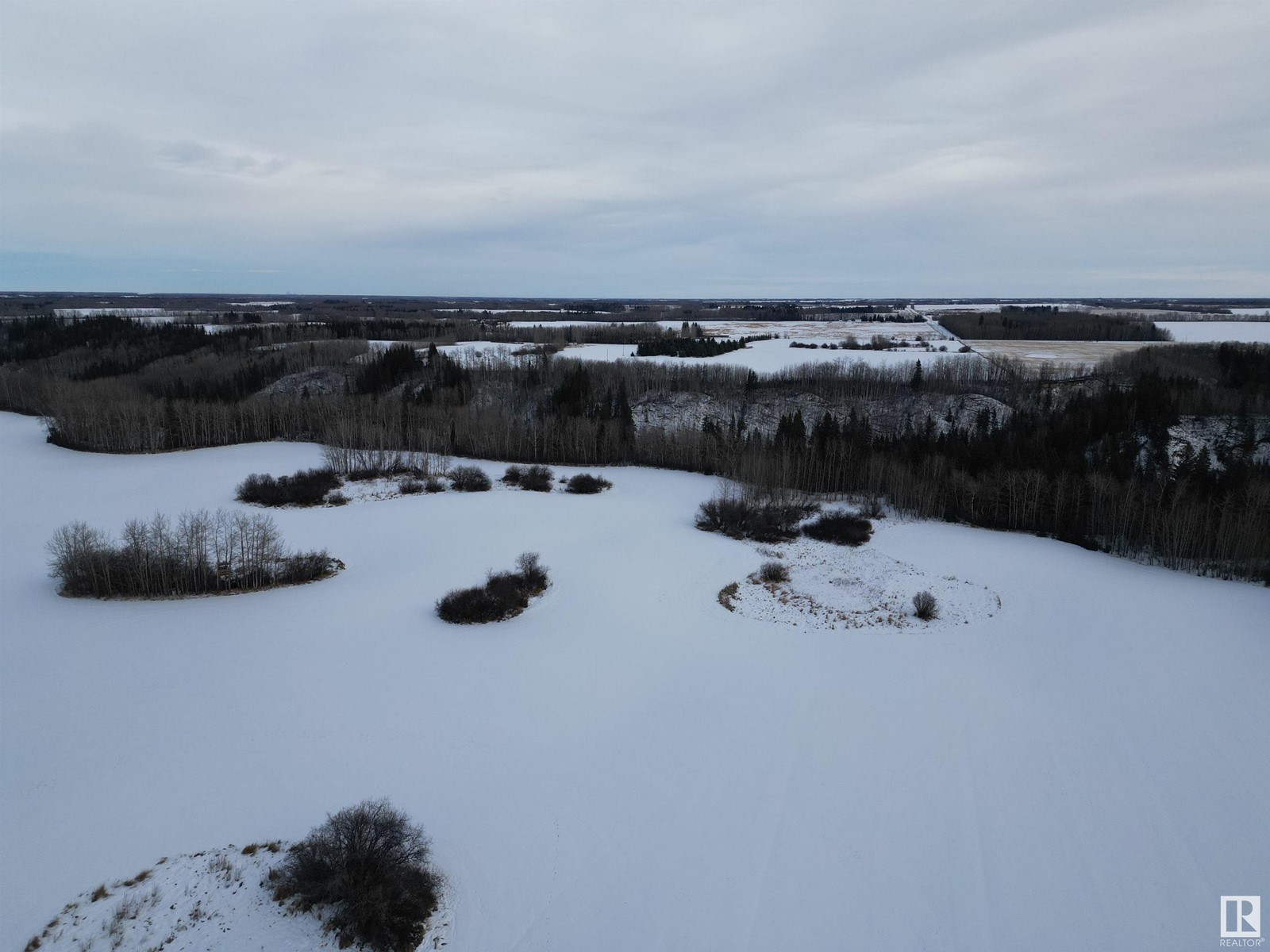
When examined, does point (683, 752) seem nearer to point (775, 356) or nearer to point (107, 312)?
point (775, 356)

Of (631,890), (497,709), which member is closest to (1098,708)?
(631,890)

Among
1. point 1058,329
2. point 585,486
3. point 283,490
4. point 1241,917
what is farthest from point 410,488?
point 1058,329

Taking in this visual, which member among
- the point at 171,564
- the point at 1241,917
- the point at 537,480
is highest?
the point at 171,564

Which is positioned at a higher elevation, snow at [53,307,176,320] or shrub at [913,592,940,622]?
snow at [53,307,176,320]

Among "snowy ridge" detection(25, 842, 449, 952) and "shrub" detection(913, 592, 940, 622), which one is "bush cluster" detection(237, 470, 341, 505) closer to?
"snowy ridge" detection(25, 842, 449, 952)

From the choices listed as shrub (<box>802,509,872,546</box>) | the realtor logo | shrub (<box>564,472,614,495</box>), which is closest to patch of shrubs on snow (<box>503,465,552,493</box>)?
shrub (<box>564,472,614,495</box>)

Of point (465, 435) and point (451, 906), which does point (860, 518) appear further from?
point (465, 435)
